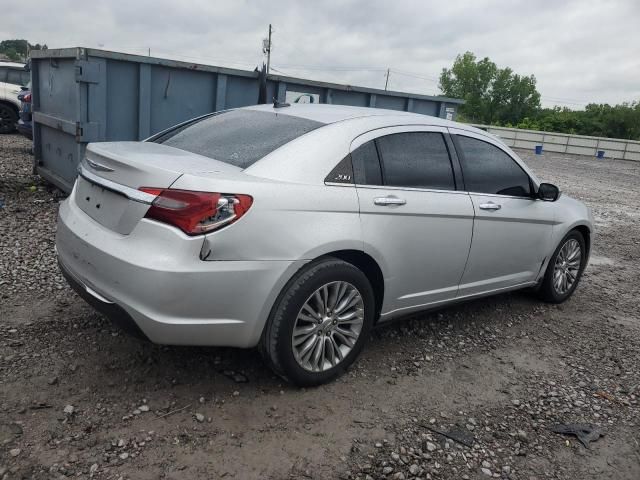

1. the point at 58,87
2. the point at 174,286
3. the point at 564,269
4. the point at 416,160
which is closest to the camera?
the point at 174,286

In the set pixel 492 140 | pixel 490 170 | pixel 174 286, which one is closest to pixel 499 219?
pixel 490 170

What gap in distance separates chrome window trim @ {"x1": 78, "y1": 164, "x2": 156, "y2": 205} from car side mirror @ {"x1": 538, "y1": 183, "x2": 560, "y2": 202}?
3.14 m

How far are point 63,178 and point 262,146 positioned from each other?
451cm

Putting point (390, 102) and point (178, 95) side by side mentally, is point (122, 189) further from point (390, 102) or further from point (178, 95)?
point (390, 102)

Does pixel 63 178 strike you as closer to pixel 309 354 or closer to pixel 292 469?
pixel 309 354

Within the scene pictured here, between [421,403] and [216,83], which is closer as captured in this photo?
[421,403]

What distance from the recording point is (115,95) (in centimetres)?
610

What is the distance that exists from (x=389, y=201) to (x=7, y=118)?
12.8m

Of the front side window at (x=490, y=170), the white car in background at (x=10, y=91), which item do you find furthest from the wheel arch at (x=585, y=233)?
the white car in background at (x=10, y=91)

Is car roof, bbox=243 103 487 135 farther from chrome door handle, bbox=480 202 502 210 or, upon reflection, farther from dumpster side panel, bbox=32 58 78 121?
dumpster side panel, bbox=32 58 78 121

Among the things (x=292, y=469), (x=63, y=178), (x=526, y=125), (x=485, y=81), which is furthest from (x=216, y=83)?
(x=485, y=81)

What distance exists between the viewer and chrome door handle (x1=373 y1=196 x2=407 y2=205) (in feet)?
10.8

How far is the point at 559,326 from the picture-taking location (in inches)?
185

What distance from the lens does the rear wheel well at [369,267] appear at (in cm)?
324
